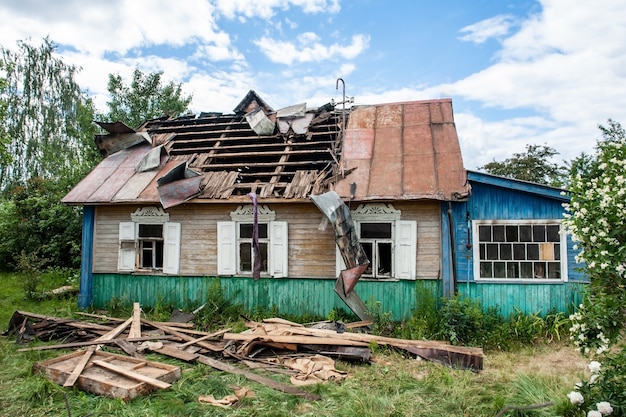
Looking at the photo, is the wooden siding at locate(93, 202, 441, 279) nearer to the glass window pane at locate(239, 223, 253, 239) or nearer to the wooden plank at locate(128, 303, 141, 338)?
the glass window pane at locate(239, 223, 253, 239)

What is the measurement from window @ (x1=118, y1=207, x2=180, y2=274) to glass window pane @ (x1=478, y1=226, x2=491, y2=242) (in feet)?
24.4

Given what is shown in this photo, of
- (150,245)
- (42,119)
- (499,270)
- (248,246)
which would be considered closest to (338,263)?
(248,246)

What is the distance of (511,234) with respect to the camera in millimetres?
8812

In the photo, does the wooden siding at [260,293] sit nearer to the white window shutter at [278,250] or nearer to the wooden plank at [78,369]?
the white window shutter at [278,250]

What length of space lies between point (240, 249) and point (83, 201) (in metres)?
4.43

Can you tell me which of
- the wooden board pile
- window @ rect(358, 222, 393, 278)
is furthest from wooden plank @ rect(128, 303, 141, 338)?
window @ rect(358, 222, 393, 278)

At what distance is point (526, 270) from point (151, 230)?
30.2 ft

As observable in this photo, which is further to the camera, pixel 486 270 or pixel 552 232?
pixel 486 270

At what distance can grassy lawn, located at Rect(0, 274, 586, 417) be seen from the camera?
5.00 metres

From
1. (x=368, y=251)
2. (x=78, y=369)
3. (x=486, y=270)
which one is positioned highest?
(x=368, y=251)

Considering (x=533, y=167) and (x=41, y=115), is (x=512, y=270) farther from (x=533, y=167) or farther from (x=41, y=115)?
(x=41, y=115)

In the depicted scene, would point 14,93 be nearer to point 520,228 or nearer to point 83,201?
point 83,201

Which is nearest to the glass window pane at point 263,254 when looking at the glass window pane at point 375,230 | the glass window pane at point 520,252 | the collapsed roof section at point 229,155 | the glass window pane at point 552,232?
the collapsed roof section at point 229,155

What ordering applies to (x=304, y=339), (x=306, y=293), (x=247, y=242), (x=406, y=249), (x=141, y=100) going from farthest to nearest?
1. (x=141, y=100)
2. (x=247, y=242)
3. (x=306, y=293)
4. (x=406, y=249)
5. (x=304, y=339)
